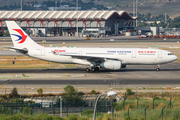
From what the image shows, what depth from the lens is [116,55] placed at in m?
52.7

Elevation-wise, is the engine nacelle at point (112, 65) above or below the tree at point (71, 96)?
above

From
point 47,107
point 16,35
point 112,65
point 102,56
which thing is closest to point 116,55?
point 102,56

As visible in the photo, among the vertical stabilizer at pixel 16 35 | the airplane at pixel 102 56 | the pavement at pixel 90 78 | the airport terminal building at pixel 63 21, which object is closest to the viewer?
the pavement at pixel 90 78

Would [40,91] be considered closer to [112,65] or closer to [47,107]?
[47,107]

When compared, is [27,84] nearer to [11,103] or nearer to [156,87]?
[11,103]

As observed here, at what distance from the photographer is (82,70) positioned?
184 feet

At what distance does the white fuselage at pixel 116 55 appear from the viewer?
5253cm

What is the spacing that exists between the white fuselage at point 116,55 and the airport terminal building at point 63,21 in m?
125

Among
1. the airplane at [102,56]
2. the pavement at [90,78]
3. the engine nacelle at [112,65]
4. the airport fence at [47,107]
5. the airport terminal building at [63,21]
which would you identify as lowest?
the airport fence at [47,107]

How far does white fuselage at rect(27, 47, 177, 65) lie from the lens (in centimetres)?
5253

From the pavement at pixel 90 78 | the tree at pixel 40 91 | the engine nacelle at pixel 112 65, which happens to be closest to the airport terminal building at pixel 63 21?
the pavement at pixel 90 78

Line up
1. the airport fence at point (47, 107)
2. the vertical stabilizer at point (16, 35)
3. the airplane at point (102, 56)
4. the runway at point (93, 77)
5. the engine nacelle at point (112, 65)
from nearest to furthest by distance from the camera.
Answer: the airport fence at point (47, 107) < the runway at point (93, 77) < the engine nacelle at point (112, 65) < the airplane at point (102, 56) < the vertical stabilizer at point (16, 35)

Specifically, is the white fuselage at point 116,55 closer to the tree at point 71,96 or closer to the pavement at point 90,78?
the pavement at point 90,78

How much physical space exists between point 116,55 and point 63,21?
13766cm
